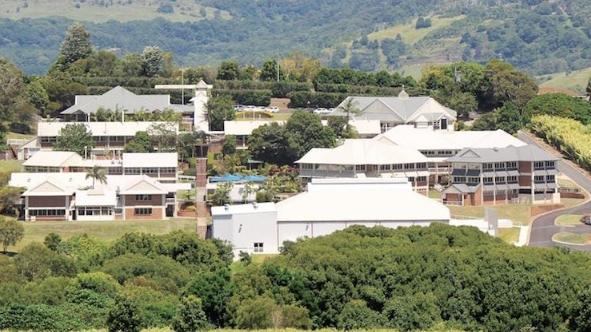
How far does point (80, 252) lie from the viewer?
74250 mm

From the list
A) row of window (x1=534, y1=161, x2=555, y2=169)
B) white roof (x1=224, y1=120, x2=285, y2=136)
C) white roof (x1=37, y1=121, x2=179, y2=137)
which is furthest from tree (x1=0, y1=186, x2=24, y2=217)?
row of window (x1=534, y1=161, x2=555, y2=169)

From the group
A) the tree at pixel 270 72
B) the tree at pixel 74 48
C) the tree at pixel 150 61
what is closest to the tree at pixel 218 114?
the tree at pixel 150 61

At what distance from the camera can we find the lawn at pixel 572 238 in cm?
8162

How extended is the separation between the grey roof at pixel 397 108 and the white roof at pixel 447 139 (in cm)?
627

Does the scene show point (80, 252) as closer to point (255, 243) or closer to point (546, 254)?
point (255, 243)

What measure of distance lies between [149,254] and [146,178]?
50.8ft

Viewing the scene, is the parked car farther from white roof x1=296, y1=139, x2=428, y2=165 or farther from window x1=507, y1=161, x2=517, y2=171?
window x1=507, y1=161, x2=517, y2=171

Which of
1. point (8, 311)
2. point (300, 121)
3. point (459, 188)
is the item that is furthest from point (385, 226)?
point (8, 311)

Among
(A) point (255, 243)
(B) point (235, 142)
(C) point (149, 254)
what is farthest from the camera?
(B) point (235, 142)

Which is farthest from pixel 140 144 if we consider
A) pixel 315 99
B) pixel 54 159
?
pixel 315 99

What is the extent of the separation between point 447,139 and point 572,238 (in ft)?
62.3

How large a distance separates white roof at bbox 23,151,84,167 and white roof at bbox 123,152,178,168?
3.19 m

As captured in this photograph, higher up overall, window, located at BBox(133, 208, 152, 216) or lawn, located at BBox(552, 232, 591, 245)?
window, located at BBox(133, 208, 152, 216)

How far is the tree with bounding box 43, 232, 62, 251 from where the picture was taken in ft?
246
